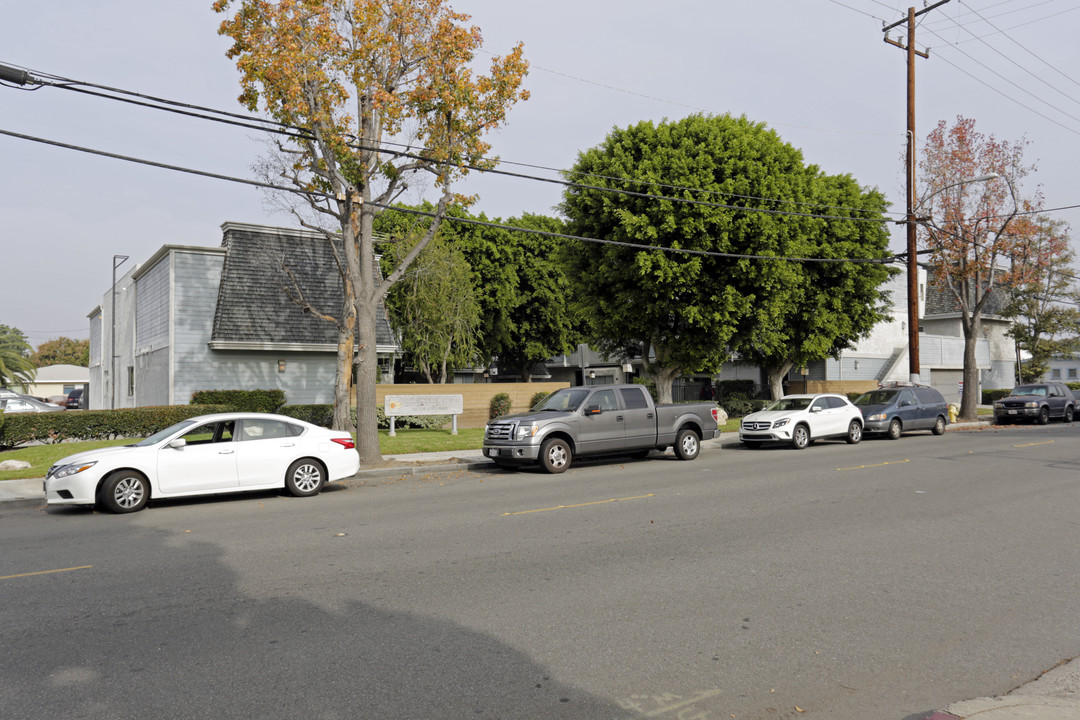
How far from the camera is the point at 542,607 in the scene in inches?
230

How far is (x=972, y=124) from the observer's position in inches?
1188

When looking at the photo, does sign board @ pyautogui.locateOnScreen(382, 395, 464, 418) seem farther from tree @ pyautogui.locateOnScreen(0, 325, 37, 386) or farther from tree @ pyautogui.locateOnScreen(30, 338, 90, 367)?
tree @ pyautogui.locateOnScreen(30, 338, 90, 367)

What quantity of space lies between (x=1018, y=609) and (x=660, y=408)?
1139cm

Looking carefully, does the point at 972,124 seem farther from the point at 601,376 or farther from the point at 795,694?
the point at 795,694

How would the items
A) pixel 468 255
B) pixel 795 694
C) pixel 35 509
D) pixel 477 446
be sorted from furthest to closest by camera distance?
pixel 468 255, pixel 477 446, pixel 35 509, pixel 795 694

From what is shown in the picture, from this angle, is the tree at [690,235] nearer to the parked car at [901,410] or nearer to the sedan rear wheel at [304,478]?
the parked car at [901,410]

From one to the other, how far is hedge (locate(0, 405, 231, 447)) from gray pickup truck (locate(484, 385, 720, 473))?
9131 millimetres

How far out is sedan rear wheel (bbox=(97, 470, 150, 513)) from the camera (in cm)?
1088

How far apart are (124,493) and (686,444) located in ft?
38.2

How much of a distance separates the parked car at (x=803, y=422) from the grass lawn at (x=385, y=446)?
771 cm

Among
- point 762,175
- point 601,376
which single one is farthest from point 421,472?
point 601,376

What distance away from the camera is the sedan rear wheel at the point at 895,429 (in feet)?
75.6

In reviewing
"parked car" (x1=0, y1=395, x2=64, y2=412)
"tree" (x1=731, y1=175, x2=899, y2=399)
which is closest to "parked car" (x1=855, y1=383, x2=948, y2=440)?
"tree" (x1=731, y1=175, x2=899, y2=399)

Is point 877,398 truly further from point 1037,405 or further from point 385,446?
point 385,446
